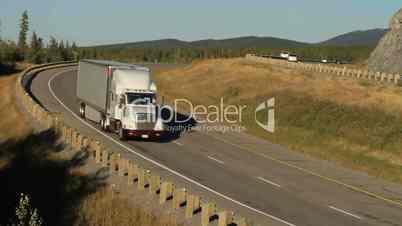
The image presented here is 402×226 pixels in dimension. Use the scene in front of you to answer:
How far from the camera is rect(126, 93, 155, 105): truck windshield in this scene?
3628 centimetres

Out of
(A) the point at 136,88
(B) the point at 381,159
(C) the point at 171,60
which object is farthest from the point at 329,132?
(C) the point at 171,60

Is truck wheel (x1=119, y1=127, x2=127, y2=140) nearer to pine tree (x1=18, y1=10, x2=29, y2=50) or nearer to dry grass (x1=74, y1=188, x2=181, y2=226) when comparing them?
dry grass (x1=74, y1=188, x2=181, y2=226)

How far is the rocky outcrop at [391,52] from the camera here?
73000 millimetres

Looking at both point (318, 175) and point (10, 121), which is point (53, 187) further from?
point (10, 121)

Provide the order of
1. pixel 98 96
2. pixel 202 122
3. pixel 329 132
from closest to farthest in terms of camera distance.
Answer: pixel 98 96
pixel 329 132
pixel 202 122

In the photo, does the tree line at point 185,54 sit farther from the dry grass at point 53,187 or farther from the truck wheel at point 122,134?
the truck wheel at point 122,134

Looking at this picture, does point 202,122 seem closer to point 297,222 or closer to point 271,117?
point 271,117

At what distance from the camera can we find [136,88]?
37125 millimetres

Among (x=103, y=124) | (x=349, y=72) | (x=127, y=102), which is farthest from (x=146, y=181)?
(x=349, y=72)

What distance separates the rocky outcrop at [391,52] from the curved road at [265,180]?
3511 cm

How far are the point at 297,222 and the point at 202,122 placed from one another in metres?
25.9

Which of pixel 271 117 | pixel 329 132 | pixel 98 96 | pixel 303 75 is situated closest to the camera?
pixel 98 96

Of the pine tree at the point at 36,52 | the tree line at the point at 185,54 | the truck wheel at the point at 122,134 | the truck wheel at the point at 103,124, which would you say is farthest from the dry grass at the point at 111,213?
the tree line at the point at 185,54

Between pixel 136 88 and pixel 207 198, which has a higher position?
pixel 136 88
